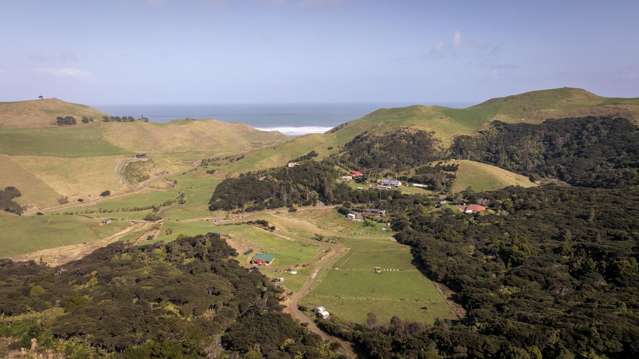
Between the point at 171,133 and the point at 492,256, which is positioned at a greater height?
the point at 171,133

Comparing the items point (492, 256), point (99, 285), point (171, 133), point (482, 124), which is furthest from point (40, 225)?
point (482, 124)

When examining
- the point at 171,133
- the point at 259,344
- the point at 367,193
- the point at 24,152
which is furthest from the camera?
the point at 171,133

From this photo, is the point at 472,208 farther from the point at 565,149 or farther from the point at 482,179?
the point at 565,149

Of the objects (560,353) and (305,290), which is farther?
(305,290)

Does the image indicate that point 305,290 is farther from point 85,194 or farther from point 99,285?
point 85,194

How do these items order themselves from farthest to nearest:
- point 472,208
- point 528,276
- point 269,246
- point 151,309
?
point 472,208 < point 269,246 < point 528,276 < point 151,309

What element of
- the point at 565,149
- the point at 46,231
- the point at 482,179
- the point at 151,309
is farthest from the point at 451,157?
the point at 151,309
